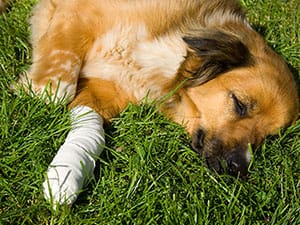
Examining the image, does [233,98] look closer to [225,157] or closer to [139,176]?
[225,157]

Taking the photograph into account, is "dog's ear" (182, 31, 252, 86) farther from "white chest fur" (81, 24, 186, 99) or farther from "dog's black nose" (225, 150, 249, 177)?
"dog's black nose" (225, 150, 249, 177)

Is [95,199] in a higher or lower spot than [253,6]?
lower

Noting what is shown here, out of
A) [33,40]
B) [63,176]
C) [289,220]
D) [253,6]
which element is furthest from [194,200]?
[253,6]

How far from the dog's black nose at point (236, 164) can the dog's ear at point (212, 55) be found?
53 cm

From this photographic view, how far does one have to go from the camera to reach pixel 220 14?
3951 mm

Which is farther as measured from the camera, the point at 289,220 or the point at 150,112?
the point at 150,112

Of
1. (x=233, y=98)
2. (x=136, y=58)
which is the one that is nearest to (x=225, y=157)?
(x=233, y=98)

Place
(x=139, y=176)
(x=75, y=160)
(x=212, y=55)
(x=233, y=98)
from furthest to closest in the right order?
(x=233, y=98)
(x=212, y=55)
(x=139, y=176)
(x=75, y=160)

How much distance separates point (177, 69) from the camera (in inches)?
146

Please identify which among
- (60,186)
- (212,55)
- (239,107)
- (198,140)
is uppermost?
(212,55)

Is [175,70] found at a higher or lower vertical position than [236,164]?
higher

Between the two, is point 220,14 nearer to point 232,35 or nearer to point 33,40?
point 232,35

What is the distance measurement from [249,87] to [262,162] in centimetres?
50

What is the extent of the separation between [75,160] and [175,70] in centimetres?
110
